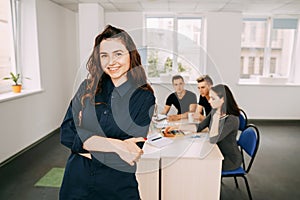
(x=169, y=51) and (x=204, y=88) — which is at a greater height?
(x=169, y=51)

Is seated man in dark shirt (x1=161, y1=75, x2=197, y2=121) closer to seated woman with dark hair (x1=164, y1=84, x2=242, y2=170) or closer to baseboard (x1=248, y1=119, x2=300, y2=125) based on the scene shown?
seated woman with dark hair (x1=164, y1=84, x2=242, y2=170)

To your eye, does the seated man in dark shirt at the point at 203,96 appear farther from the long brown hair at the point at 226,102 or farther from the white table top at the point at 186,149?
the white table top at the point at 186,149

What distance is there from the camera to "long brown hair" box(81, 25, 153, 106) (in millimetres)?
1061

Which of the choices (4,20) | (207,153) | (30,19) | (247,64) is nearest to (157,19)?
(247,64)

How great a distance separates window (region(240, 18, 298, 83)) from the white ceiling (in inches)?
15.2

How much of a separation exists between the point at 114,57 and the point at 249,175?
101 inches

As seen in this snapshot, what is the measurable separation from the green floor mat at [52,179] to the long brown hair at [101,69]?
6.45 ft

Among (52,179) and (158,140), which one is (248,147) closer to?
(158,140)

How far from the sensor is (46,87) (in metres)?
4.33

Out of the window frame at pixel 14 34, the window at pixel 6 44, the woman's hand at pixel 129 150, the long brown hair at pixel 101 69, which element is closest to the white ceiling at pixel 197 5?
the window frame at pixel 14 34

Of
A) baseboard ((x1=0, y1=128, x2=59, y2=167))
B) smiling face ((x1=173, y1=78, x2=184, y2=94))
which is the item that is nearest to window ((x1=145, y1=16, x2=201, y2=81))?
smiling face ((x1=173, y1=78, x2=184, y2=94))

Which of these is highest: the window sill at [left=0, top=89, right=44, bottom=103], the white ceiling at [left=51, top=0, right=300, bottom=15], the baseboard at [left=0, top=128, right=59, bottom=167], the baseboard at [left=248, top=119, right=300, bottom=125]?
the white ceiling at [left=51, top=0, right=300, bottom=15]

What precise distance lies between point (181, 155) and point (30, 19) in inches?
130

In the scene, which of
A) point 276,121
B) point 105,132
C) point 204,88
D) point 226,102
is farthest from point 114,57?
point 276,121
